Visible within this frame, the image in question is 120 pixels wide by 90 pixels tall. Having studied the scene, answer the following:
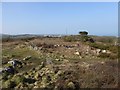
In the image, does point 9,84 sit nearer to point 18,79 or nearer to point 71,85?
point 18,79

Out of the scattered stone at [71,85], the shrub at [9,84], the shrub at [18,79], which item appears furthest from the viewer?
the shrub at [18,79]

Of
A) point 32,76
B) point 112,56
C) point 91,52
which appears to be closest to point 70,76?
point 32,76

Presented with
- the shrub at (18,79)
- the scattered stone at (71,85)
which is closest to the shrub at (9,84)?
the shrub at (18,79)

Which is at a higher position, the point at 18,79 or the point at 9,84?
the point at 18,79

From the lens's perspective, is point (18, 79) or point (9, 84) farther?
point (18, 79)

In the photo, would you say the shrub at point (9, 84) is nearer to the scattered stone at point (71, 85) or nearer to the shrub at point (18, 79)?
the shrub at point (18, 79)

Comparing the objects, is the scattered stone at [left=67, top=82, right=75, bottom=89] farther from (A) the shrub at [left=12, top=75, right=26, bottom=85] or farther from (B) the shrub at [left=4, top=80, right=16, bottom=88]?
(B) the shrub at [left=4, top=80, right=16, bottom=88]

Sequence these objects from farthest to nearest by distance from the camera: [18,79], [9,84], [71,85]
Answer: [18,79] < [9,84] < [71,85]

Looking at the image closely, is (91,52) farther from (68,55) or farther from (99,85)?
(99,85)

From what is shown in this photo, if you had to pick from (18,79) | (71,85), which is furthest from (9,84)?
(71,85)

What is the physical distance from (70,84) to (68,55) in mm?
5461

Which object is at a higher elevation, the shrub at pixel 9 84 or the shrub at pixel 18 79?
the shrub at pixel 18 79

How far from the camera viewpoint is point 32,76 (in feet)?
31.2

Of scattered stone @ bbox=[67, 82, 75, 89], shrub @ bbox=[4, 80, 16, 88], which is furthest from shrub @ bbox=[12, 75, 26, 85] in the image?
scattered stone @ bbox=[67, 82, 75, 89]
